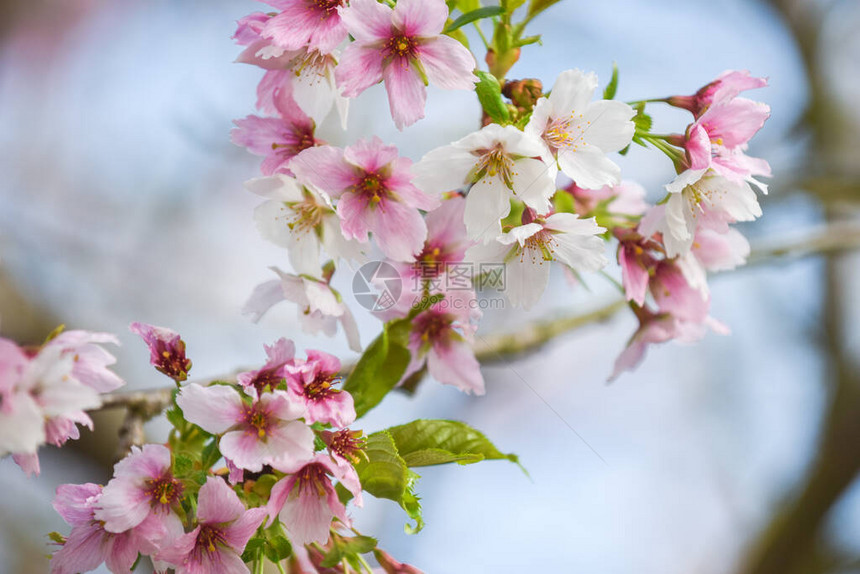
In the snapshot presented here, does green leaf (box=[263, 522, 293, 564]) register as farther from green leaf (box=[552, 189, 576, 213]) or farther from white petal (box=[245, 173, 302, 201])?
green leaf (box=[552, 189, 576, 213])

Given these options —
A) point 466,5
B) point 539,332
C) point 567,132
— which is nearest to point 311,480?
point 567,132

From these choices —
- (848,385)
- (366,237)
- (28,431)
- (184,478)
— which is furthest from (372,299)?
(848,385)

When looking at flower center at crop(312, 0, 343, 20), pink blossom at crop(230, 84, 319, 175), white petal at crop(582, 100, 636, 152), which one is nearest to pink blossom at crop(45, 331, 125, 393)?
pink blossom at crop(230, 84, 319, 175)

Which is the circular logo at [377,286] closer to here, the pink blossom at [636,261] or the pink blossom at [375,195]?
the pink blossom at [375,195]

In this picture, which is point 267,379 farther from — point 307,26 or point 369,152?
point 307,26

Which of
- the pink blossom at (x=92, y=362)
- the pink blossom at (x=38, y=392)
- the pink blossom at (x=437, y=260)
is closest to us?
the pink blossom at (x=38, y=392)

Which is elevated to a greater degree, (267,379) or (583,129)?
(583,129)

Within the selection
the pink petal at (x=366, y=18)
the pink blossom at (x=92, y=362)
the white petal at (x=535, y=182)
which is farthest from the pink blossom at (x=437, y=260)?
the pink blossom at (x=92, y=362)
